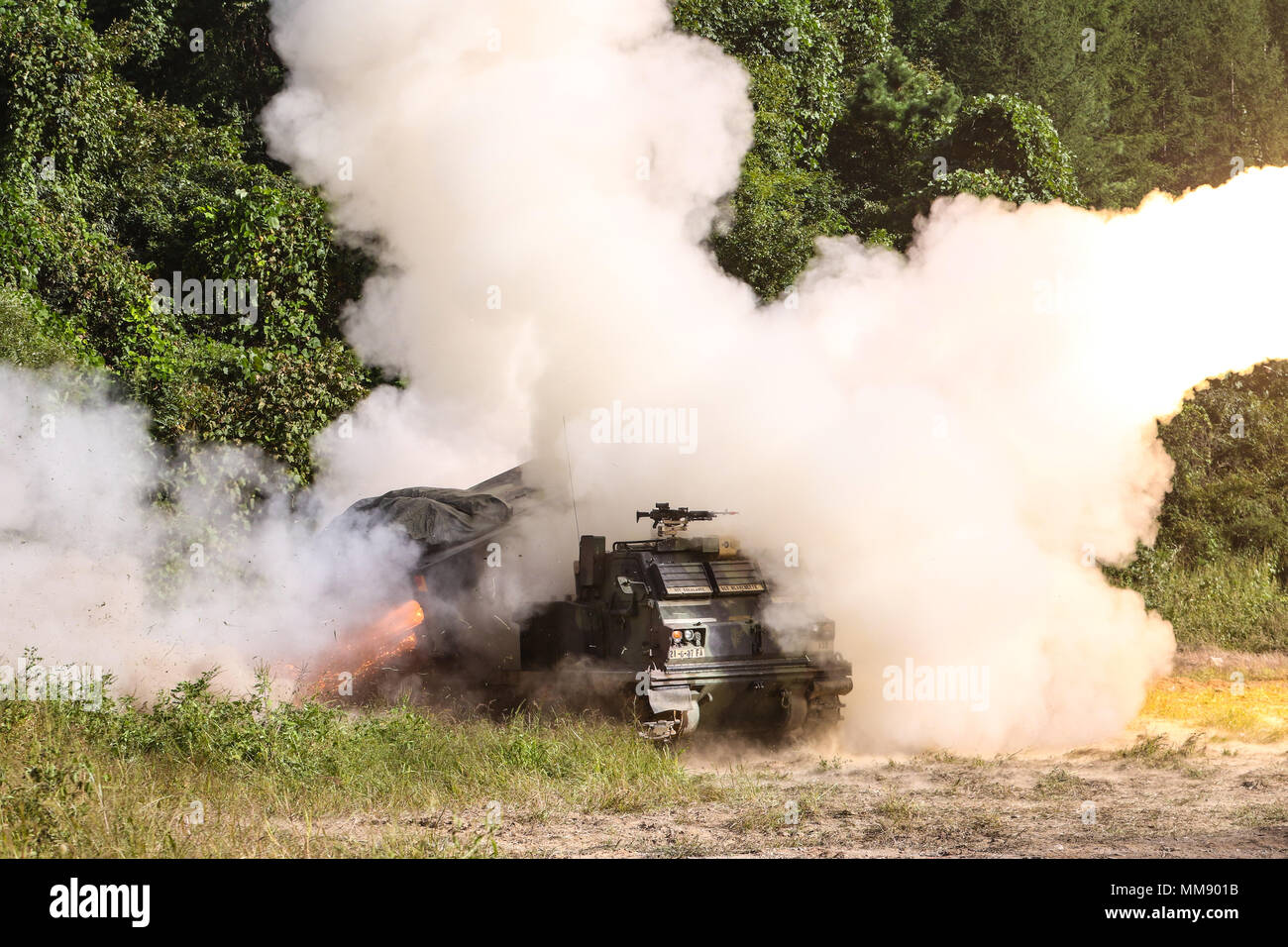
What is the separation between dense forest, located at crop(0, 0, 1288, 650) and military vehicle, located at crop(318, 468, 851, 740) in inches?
232

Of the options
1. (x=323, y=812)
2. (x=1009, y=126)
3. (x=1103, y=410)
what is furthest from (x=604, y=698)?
(x=1009, y=126)

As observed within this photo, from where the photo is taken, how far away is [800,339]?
56.0 feet

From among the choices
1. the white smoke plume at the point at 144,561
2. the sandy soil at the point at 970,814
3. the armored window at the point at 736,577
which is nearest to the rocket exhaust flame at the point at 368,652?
the white smoke plume at the point at 144,561

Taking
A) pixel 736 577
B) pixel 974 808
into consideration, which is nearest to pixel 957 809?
pixel 974 808

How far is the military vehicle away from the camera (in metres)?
13.1

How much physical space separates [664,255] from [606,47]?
260cm

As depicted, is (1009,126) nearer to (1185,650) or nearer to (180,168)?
(1185,650)

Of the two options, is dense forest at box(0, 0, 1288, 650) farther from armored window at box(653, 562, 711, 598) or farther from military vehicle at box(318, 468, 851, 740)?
armored window at box(653, 562, 711, 598)

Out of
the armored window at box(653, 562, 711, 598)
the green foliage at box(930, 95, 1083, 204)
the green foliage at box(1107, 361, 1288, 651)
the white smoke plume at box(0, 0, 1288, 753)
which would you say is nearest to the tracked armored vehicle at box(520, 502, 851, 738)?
the armored window at box(653, 562, 711, 598)

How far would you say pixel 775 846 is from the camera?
32.1 feet

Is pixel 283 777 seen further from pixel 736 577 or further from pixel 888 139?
pixel 888 139

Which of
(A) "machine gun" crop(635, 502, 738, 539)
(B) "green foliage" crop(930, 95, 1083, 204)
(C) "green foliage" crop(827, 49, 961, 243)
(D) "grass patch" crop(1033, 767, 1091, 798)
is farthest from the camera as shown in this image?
(C) "green foliage" crop(827, 49, 961, 243)

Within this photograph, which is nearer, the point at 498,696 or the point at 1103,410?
the point at 498,696

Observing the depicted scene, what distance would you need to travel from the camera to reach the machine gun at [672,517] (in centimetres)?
1445
